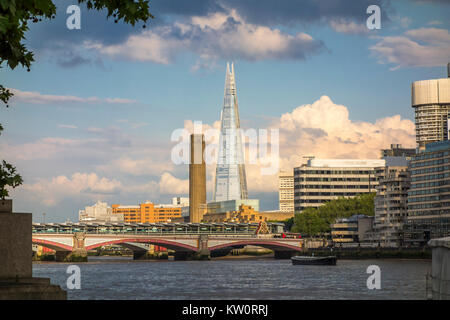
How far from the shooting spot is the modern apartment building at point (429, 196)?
168375 millimetres

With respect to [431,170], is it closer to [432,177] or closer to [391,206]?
[432,177]

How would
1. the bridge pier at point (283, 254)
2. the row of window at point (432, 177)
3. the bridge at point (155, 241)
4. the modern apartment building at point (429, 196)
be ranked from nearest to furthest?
the bridge at point (155, 241)
the row of window at point (432, 177)
the modern apartment building at point (429, 196)
the bridge pier at point (283, 254)

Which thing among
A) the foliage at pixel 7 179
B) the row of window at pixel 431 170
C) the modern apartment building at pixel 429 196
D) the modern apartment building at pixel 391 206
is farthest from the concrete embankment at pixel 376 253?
the foliage at pixel 7 179

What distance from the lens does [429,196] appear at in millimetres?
173125

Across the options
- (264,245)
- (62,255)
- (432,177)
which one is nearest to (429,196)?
(432,177)

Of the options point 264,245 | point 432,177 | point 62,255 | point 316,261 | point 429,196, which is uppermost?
point 432,177

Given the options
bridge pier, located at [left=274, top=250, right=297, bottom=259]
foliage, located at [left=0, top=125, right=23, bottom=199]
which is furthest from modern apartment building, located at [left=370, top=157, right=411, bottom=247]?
foliage, located at [left=0, top=125, right=23, bottom=199]

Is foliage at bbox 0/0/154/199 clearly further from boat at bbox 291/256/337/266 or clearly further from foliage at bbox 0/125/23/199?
boat at bbox 291/256/337/266

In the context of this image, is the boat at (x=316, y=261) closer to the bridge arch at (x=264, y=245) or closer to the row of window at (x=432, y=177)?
the bridge arch at (x=264, y=245)

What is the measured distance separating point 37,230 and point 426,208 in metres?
86.9

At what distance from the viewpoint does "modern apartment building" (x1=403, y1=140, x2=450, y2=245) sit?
6629 inches
